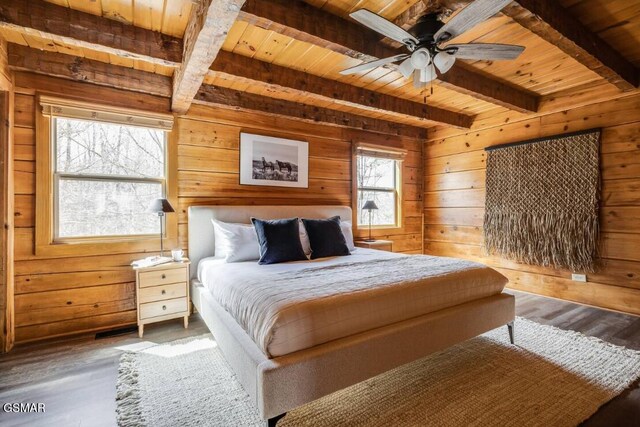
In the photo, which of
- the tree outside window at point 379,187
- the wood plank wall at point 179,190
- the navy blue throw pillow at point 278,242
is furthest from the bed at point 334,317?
the tree outside window at point 379,187

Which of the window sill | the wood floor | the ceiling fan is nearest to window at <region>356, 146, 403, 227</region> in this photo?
the wood floor

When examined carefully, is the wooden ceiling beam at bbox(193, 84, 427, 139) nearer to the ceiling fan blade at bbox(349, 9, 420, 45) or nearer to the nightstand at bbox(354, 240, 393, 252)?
the nightstand at bbox(354, 240, 393, 252)

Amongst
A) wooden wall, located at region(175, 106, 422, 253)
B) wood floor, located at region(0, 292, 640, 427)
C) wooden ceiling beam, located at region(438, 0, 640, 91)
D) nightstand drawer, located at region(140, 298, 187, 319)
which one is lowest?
wood floor, located at region(0, 292, 640, 427)

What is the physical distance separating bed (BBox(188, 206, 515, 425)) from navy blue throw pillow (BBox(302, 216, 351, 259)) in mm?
475

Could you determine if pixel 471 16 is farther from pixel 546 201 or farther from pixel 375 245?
pixel 375 245

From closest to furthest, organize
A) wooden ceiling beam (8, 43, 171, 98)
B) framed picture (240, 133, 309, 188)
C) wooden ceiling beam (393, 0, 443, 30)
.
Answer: wooden ceiling beam (393, 0, 443, 30) < wooden ceiling beam (8, 43, 171, 98) < framed picture (240, 133, 309, 188)

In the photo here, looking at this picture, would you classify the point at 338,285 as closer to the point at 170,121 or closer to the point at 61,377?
the point at 61,377

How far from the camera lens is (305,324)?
5.01ft

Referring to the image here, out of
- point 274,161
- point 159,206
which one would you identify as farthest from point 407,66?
point 159,206

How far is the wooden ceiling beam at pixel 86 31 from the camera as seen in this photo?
74.3 inches

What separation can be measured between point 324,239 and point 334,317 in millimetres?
1565

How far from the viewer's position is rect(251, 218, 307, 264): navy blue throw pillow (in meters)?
2.77

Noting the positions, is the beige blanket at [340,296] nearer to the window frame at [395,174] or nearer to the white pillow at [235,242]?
Result: the white pillow at [235,242]

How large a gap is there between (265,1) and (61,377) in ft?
8.94
